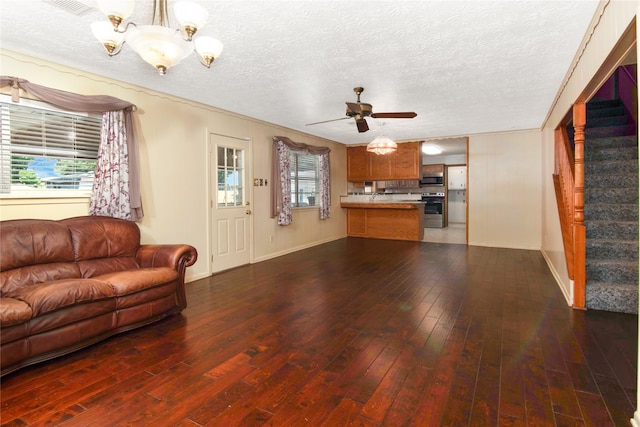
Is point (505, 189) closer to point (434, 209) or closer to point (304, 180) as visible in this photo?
point (434, 209)

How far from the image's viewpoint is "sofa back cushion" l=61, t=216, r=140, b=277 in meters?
3.02

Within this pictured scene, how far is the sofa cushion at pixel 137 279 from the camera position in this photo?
2668 millimetres

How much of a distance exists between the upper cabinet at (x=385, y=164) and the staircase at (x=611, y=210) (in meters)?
3.35

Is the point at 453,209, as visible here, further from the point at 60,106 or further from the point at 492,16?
the point at 60,106

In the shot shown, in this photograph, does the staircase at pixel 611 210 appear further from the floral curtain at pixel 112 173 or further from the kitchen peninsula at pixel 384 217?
the floral curtain at pixel 112 173

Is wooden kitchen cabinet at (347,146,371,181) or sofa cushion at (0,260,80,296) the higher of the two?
wooden kitchen cabinet at (347,146,371,181)

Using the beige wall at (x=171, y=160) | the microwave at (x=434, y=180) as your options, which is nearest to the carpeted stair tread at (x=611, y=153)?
the beige wall at (x=171, y=160)

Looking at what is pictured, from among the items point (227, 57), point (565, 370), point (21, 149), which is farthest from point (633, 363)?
point (21, 149)

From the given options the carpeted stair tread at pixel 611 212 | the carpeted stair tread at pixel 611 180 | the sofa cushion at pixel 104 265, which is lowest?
the sofa cushion at pixel 104 265

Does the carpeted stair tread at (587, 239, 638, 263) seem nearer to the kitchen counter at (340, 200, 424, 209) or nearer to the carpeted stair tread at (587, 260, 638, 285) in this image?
the carpeted stair tread at (587, 260, 638, 285)

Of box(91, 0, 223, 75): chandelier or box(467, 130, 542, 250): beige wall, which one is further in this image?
box(467, 130, 542, 250): beige wall

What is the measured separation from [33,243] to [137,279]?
871 millimetres

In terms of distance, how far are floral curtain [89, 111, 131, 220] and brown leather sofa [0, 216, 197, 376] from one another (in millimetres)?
181

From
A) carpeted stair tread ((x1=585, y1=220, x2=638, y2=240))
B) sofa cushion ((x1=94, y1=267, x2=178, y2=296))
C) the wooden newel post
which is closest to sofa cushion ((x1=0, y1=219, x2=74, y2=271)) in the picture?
sofa cushion ((x1=94, y1=267, x2=178, y2=296))
